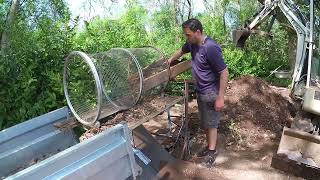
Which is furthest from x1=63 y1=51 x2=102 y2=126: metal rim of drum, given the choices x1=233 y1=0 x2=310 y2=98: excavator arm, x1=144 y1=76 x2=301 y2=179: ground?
x1=233 y1=0 x2=310 y2=98: excavator arm

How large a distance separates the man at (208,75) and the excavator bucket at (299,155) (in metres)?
0.86

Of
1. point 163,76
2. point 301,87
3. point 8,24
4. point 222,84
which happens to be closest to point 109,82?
point 163,76

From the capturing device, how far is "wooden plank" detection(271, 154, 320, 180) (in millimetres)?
4820

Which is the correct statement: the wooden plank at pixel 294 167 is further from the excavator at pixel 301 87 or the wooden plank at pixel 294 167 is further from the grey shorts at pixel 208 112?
the grey shorts at pixel 208 112

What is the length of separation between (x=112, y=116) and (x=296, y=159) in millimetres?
2283

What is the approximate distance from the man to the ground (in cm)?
32

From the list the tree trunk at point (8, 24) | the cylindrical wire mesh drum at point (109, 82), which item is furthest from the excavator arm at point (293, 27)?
the tree trunk at point (8, 24)

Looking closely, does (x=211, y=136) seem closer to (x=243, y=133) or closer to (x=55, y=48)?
(x=243, y=133)

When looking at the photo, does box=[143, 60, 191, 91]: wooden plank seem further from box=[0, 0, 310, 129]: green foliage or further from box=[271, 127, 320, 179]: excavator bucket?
box=[271, 127, 320, 179]: excavator bucket

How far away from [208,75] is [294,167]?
4.96 feet

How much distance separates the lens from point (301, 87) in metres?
6.60

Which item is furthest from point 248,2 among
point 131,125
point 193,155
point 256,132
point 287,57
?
point 131,125

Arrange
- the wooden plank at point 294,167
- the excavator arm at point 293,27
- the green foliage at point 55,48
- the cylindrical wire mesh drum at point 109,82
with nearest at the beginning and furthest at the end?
the cylindrical wire mesh drum at point 109,82 < the wooden plank at point 294,167 < the green foliage at point 55,48 < the excavator arm at point 293,27

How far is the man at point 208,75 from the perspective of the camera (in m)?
4.87
